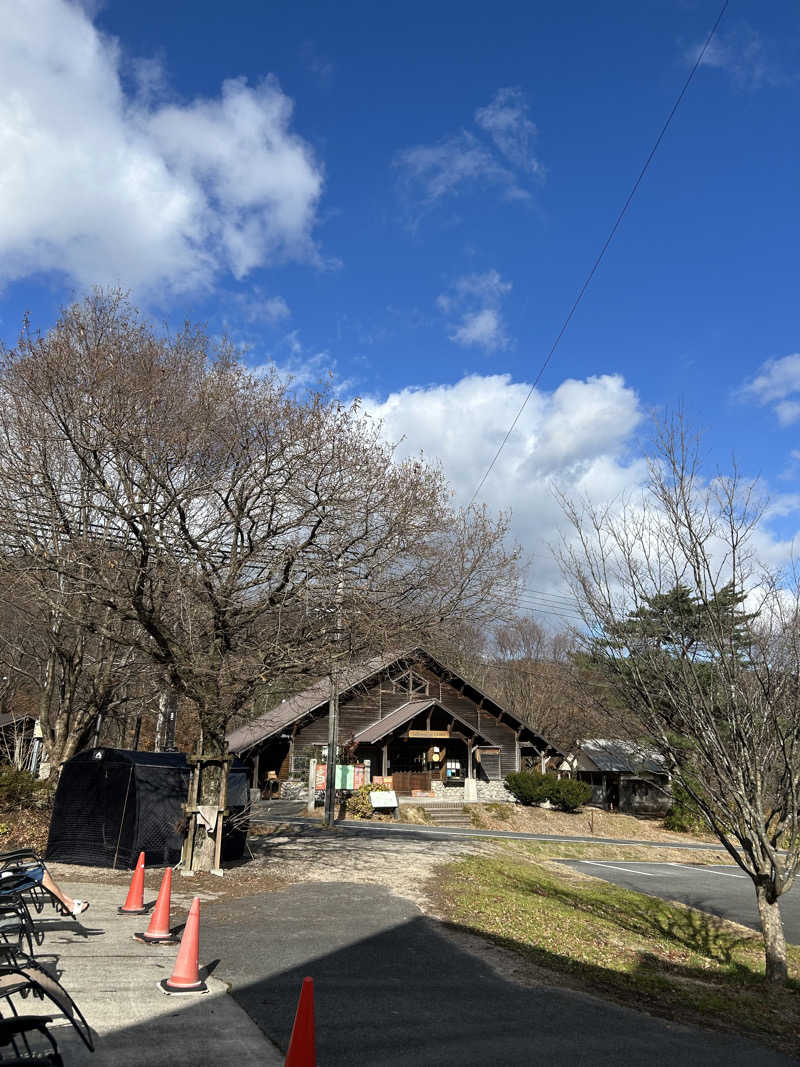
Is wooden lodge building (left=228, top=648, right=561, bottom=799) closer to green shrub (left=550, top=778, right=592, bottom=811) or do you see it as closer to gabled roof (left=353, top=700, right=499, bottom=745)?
gabled roof (left=353, top=700, right=499, bottom=745)

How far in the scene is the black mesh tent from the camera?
1248 cm

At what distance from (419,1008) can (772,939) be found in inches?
184

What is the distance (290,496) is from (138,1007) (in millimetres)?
7796

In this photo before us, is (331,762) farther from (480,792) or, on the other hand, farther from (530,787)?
(530,787)

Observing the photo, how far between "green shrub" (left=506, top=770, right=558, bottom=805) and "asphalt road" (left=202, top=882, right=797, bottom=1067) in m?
25.5

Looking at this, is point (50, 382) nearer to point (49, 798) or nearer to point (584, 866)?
point (49, 798)

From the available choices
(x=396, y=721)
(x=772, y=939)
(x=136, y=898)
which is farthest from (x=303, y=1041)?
(x=396, y=721)

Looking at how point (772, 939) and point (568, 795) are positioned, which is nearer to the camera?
point (772, 939)

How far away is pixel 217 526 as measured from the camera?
12352 millimetres

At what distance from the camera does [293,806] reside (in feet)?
96.8

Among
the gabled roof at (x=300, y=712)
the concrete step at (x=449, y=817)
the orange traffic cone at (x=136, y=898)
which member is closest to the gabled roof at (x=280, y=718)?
the gabled roof at (x=300, y=712)

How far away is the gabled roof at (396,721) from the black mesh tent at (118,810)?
62.3 feet

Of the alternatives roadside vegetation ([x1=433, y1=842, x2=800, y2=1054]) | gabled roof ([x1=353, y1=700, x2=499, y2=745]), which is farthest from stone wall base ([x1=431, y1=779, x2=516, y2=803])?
roadside vegetation ([x1=433, y1=842, x2=800, y2=1054])

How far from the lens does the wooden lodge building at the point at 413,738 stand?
32.6 m
